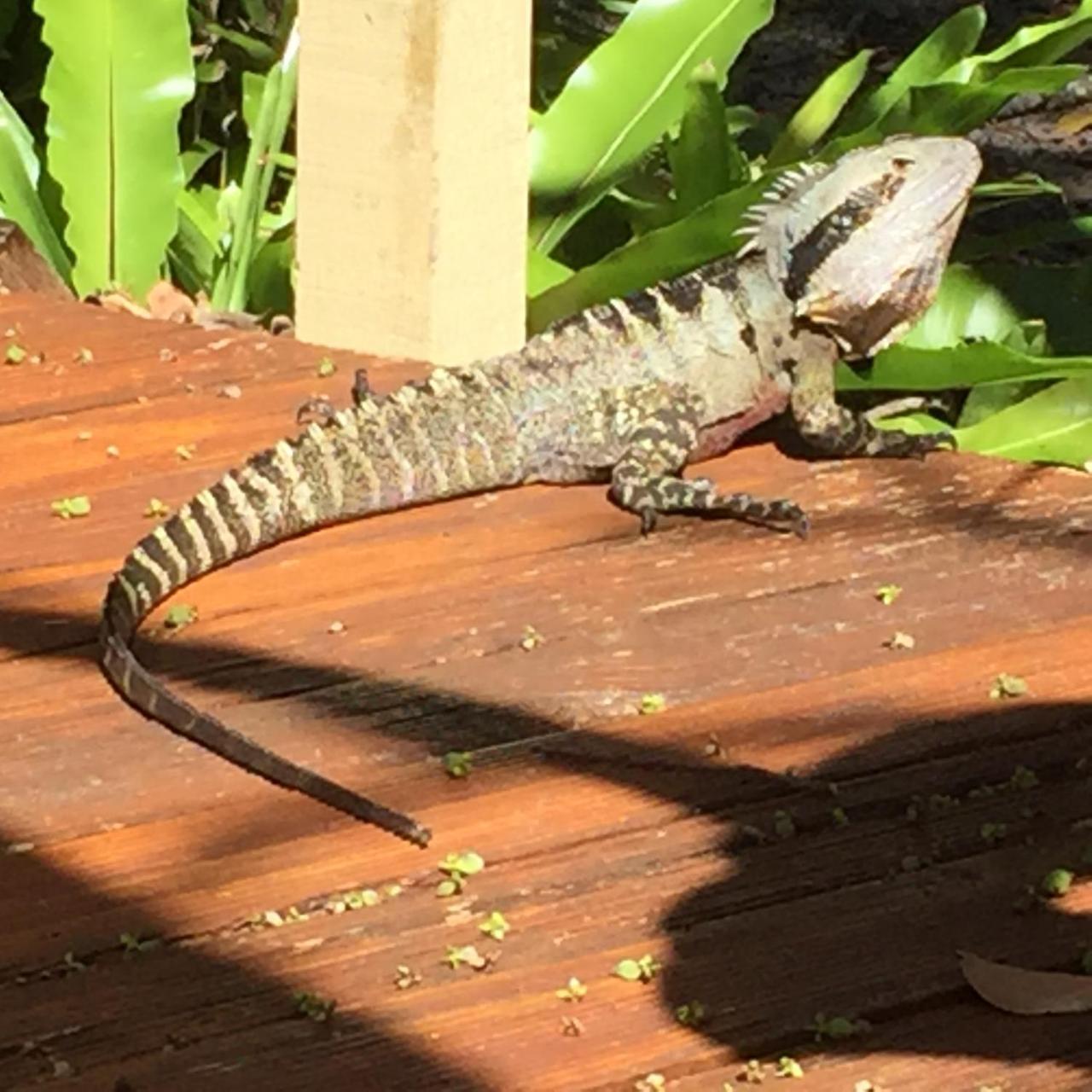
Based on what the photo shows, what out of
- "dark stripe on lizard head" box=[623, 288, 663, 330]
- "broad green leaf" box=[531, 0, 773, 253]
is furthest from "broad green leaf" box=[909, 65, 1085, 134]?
"dark stripe on lizard head" box=[623, 288, 663, 330]

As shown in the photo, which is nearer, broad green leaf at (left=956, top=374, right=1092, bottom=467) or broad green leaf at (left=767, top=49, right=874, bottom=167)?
broad green leaf at (left=956, top=374, right=1092, bottom=467)

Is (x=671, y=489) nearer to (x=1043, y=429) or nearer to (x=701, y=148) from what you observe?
(x=1043, y=429)

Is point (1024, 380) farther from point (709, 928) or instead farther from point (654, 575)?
point (709, 928)

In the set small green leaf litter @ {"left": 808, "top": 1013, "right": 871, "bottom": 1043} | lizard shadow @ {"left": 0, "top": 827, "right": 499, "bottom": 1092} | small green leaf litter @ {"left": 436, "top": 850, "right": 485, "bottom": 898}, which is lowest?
lizard shadow @ {"left": 0, "top": 827, "right": 499, "bottom": 1092}

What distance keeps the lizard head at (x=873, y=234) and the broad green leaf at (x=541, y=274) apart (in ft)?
2.78

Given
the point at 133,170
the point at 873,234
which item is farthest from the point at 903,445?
the point at 133,170

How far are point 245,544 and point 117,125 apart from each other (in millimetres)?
2024

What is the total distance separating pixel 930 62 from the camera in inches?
241

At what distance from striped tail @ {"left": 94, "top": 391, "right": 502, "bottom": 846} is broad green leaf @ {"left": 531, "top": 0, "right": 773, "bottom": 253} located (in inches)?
55.4

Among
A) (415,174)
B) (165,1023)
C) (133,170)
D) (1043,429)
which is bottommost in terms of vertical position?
(165,1023)

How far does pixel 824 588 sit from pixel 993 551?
312 millimetres

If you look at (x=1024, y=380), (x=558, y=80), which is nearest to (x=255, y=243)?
(x=558, y=80)

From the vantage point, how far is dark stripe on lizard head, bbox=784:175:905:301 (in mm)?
4828

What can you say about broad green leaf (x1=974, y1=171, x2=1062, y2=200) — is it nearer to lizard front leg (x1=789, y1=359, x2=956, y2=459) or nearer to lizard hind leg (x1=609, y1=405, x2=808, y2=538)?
lizard front leg (x1=789, y1=359, x2=956, y2=459)
